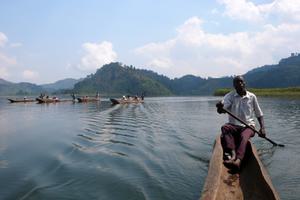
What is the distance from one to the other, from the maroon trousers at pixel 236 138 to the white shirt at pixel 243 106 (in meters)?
0.34

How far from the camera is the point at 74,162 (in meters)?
15.2

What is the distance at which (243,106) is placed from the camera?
40.7 feet

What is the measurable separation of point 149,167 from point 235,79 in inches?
199

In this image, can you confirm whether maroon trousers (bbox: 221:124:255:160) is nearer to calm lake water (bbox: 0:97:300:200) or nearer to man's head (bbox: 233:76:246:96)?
man's head (bbox: 233:76:246:96)

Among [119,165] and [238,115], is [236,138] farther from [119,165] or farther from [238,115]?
[119,165]

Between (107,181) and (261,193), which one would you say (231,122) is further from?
(107,181)

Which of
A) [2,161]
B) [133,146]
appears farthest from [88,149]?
[2,161]

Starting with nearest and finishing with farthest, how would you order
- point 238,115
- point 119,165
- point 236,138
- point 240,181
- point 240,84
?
point 240,181 → point 240,84 → point 236,138 → point 238,115 → point 119,165

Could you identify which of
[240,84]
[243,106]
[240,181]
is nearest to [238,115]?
[243,106]

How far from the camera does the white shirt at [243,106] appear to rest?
40.5ft

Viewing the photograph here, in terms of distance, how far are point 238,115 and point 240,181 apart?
2.84 metres

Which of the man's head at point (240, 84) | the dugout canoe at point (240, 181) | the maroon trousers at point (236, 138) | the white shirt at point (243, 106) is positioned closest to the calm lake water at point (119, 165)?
the dugout canoe at point (240, 181)

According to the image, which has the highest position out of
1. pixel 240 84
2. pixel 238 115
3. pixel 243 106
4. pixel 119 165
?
pixel 240 84

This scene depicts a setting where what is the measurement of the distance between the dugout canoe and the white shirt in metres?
1.13
